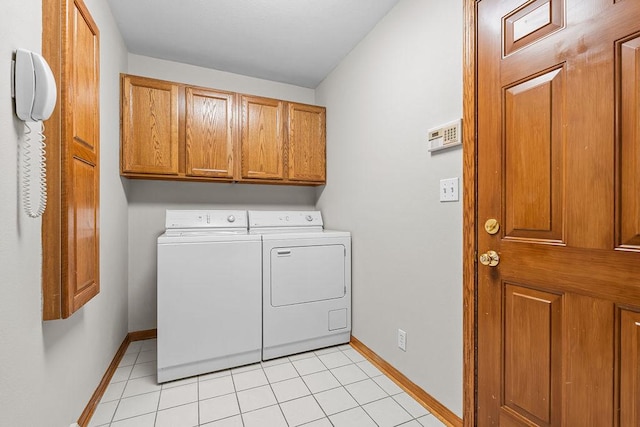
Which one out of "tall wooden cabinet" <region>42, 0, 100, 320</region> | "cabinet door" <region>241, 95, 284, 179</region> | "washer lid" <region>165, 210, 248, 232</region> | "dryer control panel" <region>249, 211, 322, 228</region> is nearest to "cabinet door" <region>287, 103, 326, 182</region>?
"cabinet door" <region>241, 95, 284, 179</region>

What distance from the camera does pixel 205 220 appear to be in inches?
97.7

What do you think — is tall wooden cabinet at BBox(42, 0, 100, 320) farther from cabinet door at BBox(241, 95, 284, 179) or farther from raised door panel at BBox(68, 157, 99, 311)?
cabinet door at BBox(241, 95, 284, 179)

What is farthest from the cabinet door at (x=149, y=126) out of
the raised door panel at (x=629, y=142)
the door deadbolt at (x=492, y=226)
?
the raised door panel at (x=629, y=142)

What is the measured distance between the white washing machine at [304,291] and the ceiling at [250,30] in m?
1.58

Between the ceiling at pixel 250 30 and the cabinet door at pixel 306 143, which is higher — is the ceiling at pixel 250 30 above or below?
above

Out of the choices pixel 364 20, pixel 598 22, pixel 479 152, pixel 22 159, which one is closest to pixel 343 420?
pixel 479 152

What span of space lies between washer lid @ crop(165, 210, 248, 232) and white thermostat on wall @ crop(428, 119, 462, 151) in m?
1.75

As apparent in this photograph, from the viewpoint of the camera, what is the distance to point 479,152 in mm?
1349

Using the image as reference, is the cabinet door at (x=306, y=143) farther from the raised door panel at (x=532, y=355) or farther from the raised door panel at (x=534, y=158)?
the raised door panel at (x=532, y=355)

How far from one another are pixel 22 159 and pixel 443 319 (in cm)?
194

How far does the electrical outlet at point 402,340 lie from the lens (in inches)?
72.2

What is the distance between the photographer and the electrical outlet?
1835 mm

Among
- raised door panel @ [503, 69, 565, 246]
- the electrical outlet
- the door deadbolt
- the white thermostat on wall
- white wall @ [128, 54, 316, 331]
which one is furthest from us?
white wall @ [128, 54, 316, 331]

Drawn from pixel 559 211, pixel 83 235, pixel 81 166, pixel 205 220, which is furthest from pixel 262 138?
pixel 559 211
